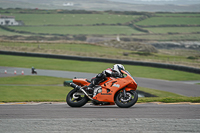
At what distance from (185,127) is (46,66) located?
143ft

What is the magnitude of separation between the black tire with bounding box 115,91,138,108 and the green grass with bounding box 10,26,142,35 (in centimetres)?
13095

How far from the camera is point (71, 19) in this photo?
173625mm

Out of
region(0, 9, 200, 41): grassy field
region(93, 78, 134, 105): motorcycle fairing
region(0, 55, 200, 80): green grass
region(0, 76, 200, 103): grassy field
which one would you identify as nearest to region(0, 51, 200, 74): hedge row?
region(0, 55, 200, 80): green grass

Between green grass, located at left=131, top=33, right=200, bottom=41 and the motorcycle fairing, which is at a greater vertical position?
green grass, located at left=131, top=33, right=200, bottom=41

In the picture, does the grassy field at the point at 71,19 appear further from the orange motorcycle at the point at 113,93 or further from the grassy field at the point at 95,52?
the orange motorcycle at the point at 113,93

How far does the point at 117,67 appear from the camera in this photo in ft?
41.4

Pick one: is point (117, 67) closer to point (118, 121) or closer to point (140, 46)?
point (118, 121)

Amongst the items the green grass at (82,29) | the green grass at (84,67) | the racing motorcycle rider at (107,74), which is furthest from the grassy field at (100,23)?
the racing motorcycle rider at (107,74)

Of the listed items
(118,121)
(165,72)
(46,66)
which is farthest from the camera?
(46,66)

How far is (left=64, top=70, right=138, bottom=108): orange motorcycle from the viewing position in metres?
12.3

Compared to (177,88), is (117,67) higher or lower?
higher

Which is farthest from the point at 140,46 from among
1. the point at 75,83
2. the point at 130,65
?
the point at 75,83

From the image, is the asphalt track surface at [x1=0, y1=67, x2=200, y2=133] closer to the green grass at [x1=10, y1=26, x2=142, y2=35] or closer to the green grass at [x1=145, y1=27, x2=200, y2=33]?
the green grass at [x1=10, y1=26, x2=142, y2=35]

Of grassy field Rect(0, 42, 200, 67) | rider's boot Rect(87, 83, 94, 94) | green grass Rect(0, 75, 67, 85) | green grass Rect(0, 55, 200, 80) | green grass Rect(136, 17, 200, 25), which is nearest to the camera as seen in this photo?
rider's boot Rect(87, 83, 94, 94)
